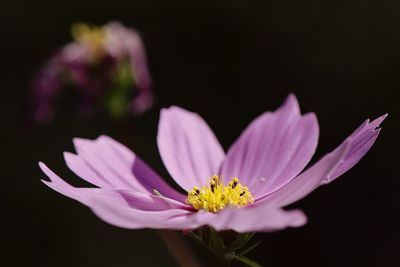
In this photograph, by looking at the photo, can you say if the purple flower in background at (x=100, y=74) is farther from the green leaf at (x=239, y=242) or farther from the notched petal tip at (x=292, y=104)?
the green leaf at (x=239, y=242)

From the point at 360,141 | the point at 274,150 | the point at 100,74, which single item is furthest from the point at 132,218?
the point at 100,74

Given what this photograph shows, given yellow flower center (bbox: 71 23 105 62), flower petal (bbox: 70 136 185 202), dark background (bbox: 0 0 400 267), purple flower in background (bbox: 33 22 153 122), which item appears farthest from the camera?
dark background (bbox: 0 0 400 267)

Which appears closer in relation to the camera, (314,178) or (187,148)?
(314,178)

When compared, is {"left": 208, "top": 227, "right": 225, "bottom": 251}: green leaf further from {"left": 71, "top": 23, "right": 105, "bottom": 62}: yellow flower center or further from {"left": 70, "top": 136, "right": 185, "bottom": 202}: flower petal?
{"left": 71, "top": 23, "right": 105, "bottom": 62}: yellow flower center

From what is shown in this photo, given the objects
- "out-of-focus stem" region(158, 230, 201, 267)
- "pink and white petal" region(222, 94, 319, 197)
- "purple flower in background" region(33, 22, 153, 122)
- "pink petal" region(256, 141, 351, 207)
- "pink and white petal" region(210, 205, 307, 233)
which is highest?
"purple flower in background" region(33, 22, 153, 122)

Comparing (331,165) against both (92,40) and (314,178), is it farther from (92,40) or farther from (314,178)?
(92,40)

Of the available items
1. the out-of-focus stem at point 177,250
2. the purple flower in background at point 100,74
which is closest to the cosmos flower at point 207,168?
the out-of-focus stem at point 177,250

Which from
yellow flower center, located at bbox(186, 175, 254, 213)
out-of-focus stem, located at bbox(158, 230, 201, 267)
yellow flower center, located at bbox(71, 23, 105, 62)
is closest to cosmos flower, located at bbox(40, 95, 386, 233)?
yellow flower center, located at bbox(186, 175, 254, 213)
